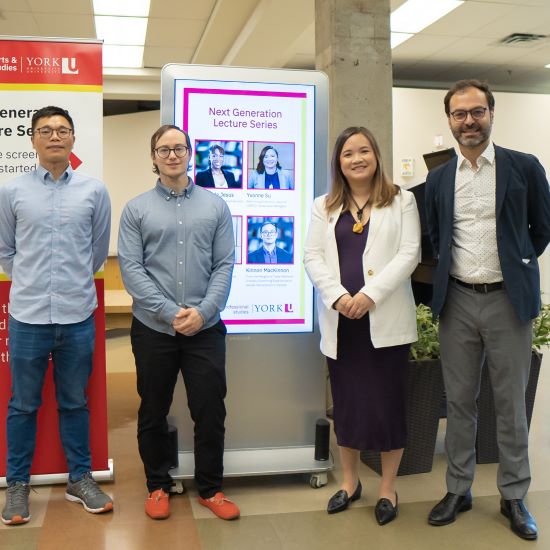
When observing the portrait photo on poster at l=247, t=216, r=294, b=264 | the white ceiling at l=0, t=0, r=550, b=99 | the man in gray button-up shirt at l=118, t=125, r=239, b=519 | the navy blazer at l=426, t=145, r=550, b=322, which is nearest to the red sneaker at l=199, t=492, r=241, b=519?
the man in gray button-up shirt at l=118, t=125, r=239, b=519

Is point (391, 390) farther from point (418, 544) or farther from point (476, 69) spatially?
point (476, 69)

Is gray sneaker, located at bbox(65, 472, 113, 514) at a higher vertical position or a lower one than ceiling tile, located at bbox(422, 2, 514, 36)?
lower

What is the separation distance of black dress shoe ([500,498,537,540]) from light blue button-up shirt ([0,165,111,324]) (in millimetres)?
1930

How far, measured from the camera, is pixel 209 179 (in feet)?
9.75

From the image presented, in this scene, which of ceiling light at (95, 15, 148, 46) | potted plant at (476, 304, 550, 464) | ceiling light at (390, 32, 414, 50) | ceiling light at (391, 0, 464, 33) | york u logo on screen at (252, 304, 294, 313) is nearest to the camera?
york u logo on screen at (252, 304, 294, 313)

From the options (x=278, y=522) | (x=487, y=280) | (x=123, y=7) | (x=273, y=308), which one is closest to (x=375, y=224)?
(x=487, y=280)

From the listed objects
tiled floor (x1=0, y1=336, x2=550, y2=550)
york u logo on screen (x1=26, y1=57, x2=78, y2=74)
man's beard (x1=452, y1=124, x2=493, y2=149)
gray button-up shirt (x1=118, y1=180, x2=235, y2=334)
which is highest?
york u logo on screen (x1=26, y1=57, x2=78, y2=74)

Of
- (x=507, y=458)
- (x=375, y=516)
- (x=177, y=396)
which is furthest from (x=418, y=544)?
(x=177, y=396)

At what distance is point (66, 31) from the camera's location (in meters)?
7.17

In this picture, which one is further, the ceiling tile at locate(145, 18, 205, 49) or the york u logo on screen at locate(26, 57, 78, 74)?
the ceiling tile at locate(145, 18, 205, 49)

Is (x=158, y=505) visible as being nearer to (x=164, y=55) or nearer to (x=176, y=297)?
(x=176, y=297)

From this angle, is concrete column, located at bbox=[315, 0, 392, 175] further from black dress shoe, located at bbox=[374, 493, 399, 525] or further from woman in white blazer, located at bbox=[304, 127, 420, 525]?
black dress shoe, located at bbox=[374, 493, 399, 525]

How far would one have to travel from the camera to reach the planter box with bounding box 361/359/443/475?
311 cm

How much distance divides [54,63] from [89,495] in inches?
76.3
